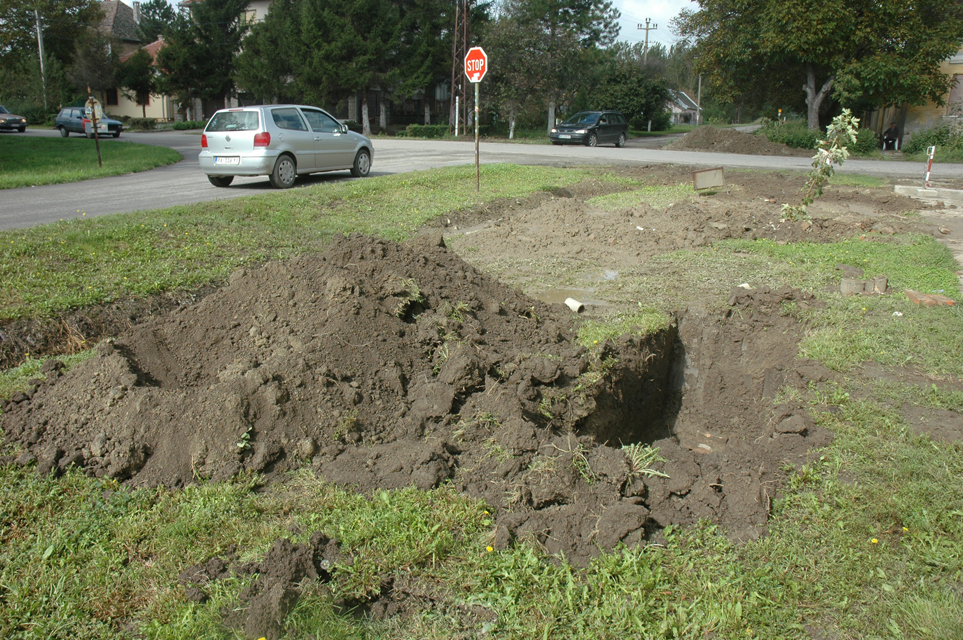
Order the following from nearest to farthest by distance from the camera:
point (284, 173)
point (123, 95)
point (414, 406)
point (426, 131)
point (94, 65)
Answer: point (414, 406) < point (284, 173) < point (426, 131) < point (94, 65) < point (123, 95)

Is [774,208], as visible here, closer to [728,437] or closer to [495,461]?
[728,437]

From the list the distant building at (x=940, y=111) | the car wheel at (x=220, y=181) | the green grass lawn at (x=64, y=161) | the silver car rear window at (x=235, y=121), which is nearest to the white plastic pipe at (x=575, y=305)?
the silver car rear window at (x=235, y=121)

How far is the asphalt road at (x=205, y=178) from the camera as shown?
415 inches

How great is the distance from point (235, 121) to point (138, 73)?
4320 centimetres

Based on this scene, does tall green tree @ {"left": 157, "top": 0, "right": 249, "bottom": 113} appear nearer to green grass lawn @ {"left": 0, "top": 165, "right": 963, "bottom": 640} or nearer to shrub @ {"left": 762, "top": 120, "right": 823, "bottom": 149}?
shrub @ {"left": 762, "top": 120, "right": 823, "bottom": 149}

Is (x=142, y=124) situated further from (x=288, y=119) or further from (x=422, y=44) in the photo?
(x=288, y=119)

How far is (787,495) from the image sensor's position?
3508 millimetres

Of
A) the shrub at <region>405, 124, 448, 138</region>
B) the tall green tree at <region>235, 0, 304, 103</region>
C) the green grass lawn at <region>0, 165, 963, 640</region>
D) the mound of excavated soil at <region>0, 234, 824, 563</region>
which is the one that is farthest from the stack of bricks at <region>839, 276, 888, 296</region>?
the tall green tree at <region>235, 0, 304, 103</region>

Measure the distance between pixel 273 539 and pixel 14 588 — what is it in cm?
100

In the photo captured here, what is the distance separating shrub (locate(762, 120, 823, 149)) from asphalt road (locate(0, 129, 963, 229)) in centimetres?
465

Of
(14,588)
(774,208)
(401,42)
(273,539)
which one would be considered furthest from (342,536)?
(401,42)

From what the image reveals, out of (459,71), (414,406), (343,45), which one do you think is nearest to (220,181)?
(414,406)

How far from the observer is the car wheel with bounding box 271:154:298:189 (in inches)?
505

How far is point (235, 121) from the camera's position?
506 inches
